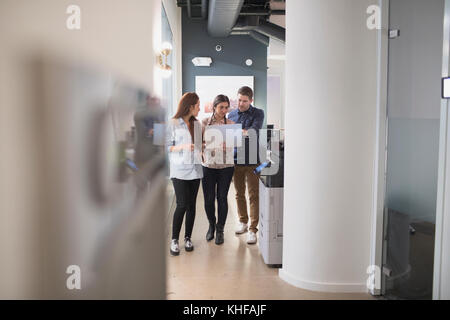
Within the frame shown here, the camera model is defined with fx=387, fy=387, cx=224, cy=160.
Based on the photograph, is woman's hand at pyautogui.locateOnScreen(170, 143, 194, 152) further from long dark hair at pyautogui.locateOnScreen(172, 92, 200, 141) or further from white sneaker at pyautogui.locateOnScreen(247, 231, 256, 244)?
white sneaker at pyautogui.locateOnScreen(247, 231, 256, 244)

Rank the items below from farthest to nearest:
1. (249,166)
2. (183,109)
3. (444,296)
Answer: (249,166), (183,109), (444,296)

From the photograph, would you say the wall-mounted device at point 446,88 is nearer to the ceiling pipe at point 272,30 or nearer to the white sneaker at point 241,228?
the white sneaker at point 241,228

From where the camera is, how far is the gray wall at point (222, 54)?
26.9 ft

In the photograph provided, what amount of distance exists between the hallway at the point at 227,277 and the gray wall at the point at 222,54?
16.1 feet

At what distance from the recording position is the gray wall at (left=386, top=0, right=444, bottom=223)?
2146mm

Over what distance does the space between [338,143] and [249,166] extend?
56.0 inches

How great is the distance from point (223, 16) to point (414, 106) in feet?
15.6

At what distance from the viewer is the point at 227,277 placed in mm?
3098

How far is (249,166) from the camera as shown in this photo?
402 cm

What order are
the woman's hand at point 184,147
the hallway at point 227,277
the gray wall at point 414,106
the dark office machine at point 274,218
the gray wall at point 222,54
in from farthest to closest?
the gray wall at point 222,54 → the woman's hand at point 184,147 → the dark office machine at point 274,218 → the hallway at point 227,277 → the gray wall at point 414,106

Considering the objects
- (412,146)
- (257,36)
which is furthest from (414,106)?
(257,36)

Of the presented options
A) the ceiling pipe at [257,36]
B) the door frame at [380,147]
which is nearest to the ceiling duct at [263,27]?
the ceiling pipe at [257,36]

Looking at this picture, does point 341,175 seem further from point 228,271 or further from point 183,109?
point 183,109
